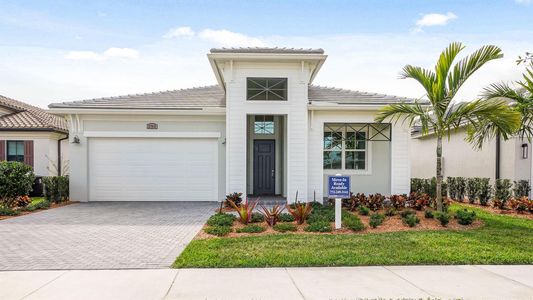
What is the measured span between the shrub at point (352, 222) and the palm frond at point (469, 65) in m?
3.91

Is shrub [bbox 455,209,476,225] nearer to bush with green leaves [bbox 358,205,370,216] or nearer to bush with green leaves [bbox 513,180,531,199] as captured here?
bush with green leaves [bbox 358,205,370,216]

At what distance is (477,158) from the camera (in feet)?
47.4

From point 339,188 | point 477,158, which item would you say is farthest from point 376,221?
point 477,158

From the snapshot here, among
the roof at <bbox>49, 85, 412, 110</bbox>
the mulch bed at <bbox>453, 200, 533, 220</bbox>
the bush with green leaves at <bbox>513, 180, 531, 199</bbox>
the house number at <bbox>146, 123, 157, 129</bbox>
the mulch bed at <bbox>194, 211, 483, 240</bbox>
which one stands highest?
the roof at <bbox>49, 85, 412, 110</bbox>

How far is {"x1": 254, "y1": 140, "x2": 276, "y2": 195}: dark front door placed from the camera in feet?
43.2

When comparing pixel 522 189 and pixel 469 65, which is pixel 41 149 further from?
pixel 522 189

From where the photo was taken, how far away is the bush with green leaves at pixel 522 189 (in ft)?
37.1

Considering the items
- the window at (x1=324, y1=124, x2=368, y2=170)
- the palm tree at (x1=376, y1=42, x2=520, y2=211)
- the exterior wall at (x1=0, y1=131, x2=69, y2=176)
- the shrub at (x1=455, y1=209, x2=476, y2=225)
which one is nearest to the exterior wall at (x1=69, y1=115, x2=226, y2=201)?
the exterior wall at (x1=0, y1=131, x2=69, y2=176)

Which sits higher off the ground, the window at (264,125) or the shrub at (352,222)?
the window at (264,125)

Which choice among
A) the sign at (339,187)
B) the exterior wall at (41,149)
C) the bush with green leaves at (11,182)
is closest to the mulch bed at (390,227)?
the sign at (339,187)

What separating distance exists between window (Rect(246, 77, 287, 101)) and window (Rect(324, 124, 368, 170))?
91.2 inches

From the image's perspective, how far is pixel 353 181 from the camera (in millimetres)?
12227

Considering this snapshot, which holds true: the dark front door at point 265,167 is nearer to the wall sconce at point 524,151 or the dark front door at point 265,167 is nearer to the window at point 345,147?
the window at point 345,147

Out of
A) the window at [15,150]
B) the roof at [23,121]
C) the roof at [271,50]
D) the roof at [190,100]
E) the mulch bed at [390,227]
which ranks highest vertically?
the roof at [271,50]
